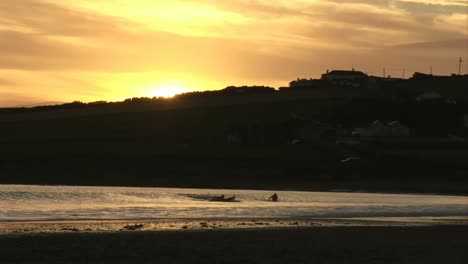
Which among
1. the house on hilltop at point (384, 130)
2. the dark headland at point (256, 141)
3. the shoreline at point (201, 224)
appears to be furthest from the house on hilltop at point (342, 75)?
the shoreline at point (201, 224)

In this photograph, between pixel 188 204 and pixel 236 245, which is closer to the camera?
pixel 236 245

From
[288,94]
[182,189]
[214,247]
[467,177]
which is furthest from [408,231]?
[288,94]

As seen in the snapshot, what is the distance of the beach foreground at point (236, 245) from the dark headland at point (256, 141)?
21643 mm

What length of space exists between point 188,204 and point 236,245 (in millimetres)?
13125

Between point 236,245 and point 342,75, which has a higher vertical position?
point 342,75

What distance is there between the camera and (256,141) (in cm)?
6344

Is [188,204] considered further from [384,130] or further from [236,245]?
[384,130]

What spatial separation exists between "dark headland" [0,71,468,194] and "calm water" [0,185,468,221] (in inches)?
230

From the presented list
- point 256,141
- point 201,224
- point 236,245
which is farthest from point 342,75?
point 236,245

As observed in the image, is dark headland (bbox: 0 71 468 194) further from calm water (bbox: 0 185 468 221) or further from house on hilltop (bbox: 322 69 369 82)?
house on hilltop (bbox: 322 69 369 82)

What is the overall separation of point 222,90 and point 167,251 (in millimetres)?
103164

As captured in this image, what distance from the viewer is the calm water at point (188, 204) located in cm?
2730

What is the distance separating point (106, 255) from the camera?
16.7 meters

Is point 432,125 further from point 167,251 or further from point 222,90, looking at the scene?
point 167,251
